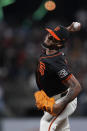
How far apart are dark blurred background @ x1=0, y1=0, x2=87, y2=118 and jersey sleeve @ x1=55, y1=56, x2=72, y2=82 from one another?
379 centimetres

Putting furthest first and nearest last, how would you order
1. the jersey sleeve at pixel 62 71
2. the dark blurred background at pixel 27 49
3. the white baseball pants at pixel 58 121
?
1. the dark blurred background at pixel 27 49
2. the white baseball pants at pixel 58 121
3. the jersey sleeve at pixel 62 71

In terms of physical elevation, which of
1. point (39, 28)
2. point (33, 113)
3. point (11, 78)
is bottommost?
point (33, 113)

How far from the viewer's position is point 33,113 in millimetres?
8984

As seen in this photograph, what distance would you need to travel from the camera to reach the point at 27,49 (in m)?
10.1

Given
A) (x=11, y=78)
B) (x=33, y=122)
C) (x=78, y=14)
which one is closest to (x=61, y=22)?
(x=78, y=14)

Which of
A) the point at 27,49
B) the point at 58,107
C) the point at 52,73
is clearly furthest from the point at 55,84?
the point at 27,49

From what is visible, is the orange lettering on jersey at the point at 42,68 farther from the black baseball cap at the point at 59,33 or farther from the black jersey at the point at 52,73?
the black baseball cap at the point at 59,33

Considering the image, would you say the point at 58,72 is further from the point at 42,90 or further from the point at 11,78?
the point at 11,78

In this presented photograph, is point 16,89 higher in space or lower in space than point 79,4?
lower

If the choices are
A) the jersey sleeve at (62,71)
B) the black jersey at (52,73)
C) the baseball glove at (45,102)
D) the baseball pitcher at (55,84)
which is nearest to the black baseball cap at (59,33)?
the baseball pitcher at (55,84)

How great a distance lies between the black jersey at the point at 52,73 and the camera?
4.93 m

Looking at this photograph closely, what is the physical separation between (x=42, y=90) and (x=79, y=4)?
17.8 ft

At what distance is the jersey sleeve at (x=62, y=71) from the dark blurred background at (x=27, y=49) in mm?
3789

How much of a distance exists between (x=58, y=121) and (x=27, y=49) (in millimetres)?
5078
